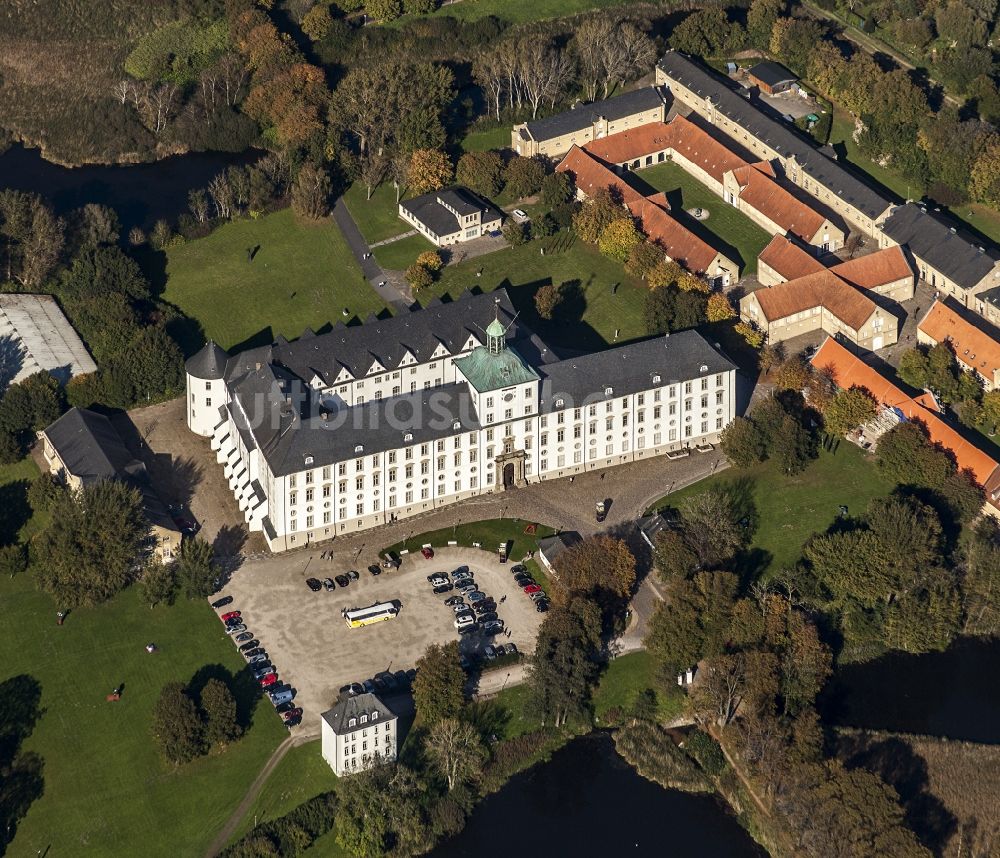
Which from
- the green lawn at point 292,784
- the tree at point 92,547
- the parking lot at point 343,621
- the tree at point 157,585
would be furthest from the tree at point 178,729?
the tree at point 92,547

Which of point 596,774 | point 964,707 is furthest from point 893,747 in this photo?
point 596,774

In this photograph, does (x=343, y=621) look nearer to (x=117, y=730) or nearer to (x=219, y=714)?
(x=219, y=714)

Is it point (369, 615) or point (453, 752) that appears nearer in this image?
point (453, 752)

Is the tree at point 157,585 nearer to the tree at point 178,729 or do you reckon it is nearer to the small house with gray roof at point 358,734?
the tree at point 178,729

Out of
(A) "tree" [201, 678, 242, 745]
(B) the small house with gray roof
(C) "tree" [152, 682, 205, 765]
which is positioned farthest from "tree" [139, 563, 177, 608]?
(B) the small house with gray roof

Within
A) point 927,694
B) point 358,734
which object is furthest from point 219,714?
point 927,694
